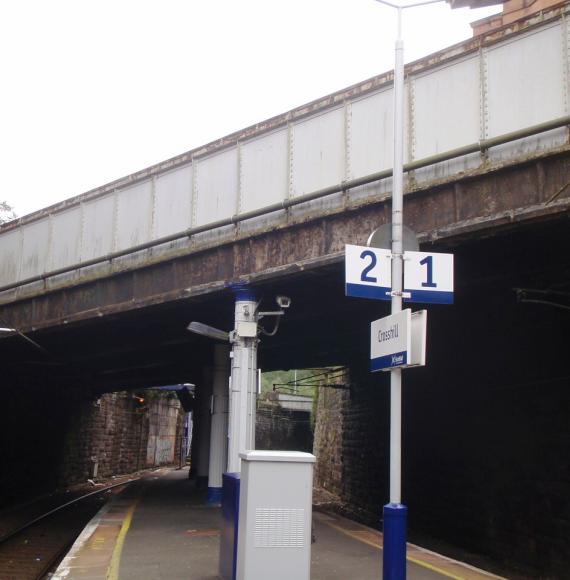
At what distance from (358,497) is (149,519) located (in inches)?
389

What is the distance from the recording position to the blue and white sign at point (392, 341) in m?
6.30

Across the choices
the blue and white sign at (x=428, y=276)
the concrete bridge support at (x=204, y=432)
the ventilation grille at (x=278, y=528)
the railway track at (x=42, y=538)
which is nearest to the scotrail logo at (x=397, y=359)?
the blue and white sign at (x=428, y=276)

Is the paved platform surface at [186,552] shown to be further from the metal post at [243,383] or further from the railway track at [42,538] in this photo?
the metal post at [243,383]

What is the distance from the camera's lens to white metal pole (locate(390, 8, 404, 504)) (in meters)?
6.36

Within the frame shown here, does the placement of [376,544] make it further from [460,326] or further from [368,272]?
[460,326]

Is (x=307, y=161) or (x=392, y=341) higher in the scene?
(x=307, y=161)

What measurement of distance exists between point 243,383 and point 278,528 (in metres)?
6.12

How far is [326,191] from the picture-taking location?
11.2m

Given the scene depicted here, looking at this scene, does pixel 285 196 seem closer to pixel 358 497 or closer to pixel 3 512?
pixel 358 497

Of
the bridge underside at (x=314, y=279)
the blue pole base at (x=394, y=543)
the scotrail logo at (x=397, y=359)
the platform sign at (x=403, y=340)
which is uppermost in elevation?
the bridge underside at (x=314, y=279)

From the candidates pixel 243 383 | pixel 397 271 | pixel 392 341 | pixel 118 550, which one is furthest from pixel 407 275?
pixel 243 383

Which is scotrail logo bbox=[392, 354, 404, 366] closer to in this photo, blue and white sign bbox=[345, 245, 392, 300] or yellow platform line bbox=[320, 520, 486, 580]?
blue and white sign bbox=[345, 245, 392, 300]

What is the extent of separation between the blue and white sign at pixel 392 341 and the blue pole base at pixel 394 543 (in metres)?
1.30

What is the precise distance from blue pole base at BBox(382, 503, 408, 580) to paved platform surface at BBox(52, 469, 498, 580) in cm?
170
